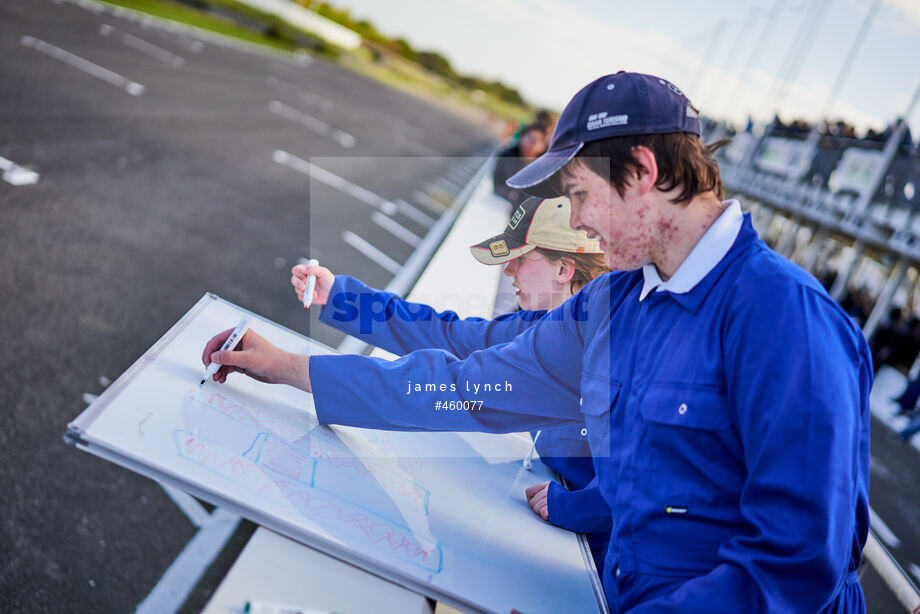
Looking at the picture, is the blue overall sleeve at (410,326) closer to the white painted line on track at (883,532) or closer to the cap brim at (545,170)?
the cap brim at (545,170)

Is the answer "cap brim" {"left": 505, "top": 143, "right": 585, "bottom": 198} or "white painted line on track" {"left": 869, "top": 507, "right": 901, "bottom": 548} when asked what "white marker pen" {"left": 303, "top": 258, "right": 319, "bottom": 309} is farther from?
"white painted line on track" {"left": 869, "top": 507, "right": 901, "bottom": 548}

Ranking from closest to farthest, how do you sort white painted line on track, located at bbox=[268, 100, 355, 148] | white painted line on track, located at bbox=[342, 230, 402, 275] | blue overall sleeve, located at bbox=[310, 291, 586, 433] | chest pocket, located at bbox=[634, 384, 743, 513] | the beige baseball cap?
chest pocket, located at bbox=[634, 384, 743, 513] < blue overall sleeve, located at bbox=[310, 291, 586, 433] < the beige baseball cap < white painted line on track, located at bbox=[342, 230, 402, 275] < white painted line on track, located at bbox=[268, 100, 355, 148]

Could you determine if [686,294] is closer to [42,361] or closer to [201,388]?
[201,388]

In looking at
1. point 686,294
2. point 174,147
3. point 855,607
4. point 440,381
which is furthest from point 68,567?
point 174,147

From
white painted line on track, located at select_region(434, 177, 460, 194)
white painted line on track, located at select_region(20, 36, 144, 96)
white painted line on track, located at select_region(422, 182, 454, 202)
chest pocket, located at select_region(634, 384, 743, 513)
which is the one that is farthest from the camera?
white painted line on track, located at select_region(434, 177, 460, 194)

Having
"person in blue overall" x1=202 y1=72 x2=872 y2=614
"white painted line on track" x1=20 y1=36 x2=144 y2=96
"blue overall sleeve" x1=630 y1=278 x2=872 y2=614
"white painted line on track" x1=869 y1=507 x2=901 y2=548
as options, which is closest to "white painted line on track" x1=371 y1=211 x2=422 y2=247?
"white painted line on track" x1=20 y1=36 x2=144 y2=96

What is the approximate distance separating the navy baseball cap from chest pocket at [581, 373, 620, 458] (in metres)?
0.52

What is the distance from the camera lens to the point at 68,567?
94.5 inches

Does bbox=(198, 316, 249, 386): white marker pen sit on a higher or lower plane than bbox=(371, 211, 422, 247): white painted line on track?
higher

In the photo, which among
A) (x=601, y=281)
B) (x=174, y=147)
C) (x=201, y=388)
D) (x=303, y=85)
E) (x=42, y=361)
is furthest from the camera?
(x=303, y=85)

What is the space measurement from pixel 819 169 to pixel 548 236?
18235 millimetres

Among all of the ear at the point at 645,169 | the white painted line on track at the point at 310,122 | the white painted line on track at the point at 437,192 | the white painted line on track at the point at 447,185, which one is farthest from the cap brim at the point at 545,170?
the white painted line on track at the point at 310,122

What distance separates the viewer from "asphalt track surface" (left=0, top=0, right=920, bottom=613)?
8.57ft

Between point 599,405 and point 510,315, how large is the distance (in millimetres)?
763
